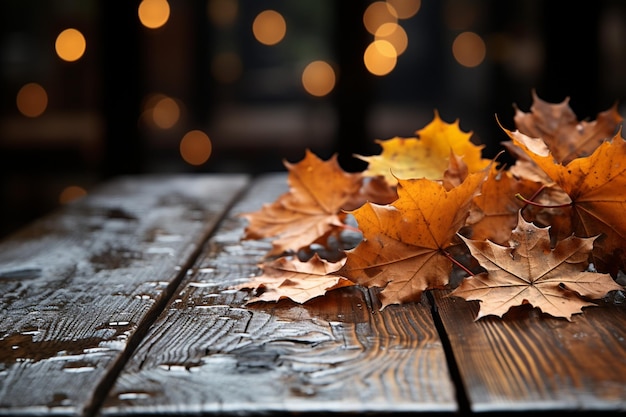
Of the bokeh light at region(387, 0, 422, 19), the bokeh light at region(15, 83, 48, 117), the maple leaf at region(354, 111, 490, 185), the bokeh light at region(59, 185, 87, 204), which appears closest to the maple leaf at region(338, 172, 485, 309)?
the maple leaf at region(354, 111, 490, 185)

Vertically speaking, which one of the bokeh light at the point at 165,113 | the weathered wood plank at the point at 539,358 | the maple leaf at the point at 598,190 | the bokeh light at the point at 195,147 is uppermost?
the bokeh light at the point at 165,113

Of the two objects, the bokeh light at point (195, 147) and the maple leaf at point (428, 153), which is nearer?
the maple leaf at point (428, 153)

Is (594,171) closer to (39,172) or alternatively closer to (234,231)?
(234,231)

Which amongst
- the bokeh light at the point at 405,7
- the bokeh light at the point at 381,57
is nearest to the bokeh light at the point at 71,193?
the bokeh light at the point at 381,57

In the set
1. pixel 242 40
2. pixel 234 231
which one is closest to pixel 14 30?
pixel 242 40

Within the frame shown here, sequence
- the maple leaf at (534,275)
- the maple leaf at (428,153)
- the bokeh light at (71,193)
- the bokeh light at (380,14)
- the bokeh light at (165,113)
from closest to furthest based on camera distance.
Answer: the maple leaf at (534,275)
the maple leaf at (428,153)
the bokeh light at (380,14)
the bokeh light at (71,193)
the bokeh light at (165,113)

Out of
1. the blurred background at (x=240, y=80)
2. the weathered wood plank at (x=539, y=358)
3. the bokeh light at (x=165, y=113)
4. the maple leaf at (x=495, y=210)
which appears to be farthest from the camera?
the bokeh light at (x=165, y=113)

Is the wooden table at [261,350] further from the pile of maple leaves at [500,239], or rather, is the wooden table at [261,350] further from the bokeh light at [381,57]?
the bokeh light at [381,57]
